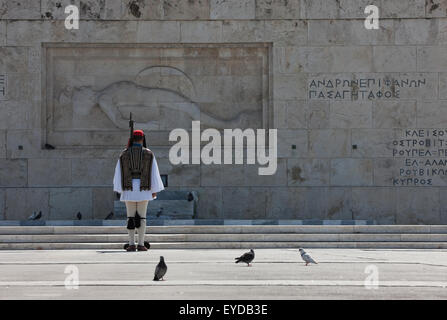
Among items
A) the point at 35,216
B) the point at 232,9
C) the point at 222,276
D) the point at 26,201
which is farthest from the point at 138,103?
the point at 222,276

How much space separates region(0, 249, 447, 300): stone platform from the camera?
8531 mm

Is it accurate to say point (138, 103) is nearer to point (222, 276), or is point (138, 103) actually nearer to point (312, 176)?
point (312, 176)

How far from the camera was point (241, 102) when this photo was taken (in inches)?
843

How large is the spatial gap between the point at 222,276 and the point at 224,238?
6.24 meters

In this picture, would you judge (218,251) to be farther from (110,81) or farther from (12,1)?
(12,1)

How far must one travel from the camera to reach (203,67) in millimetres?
21453

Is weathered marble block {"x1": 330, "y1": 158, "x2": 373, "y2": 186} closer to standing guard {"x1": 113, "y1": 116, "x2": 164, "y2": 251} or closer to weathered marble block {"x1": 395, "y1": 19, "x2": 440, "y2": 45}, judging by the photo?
weathered marble block {"x1": 395, "y1": 19, "x2": 440, "y2": 45}

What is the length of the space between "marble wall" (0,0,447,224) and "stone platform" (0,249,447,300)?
21.9 ft

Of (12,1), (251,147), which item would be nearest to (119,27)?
(12,1)

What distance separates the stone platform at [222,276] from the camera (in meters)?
8.53

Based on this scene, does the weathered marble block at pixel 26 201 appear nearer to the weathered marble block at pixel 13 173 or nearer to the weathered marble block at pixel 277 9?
the weathered marble block at pixel 13 173

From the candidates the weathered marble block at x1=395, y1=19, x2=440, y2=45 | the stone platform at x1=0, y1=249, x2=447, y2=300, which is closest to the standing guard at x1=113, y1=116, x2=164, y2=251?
the stone platform at x1=0, y1=249, x2=447, y2=300

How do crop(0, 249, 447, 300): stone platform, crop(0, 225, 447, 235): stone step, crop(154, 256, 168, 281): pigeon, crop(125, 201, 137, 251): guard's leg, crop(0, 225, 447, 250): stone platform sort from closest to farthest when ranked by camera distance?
crop(0, 249, 447, 300): stone platform → crop(154, 256, 168, 281): pigeon → crop(125, 201, 137, 251): guard's leg → crop(0, 225, 447, 250): stone platform → crop(0, 225, 447, 235): stone step

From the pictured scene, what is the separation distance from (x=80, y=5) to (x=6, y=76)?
227cm
